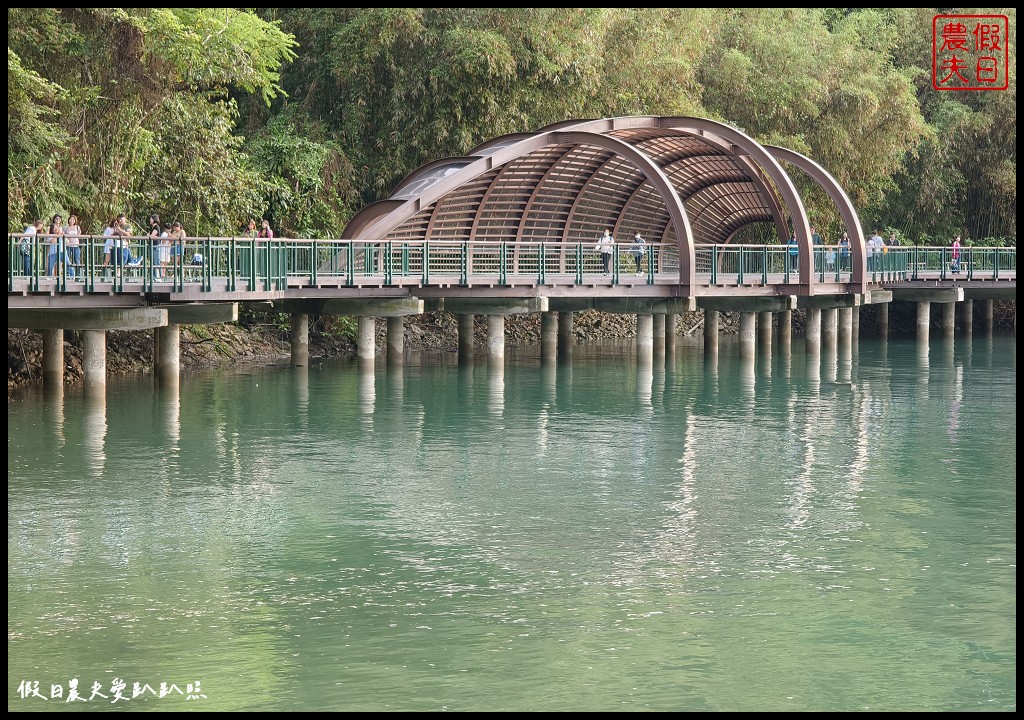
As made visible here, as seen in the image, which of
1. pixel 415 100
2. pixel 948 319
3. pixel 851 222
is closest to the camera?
pixel 851 222

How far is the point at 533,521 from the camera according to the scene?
18.7 metres

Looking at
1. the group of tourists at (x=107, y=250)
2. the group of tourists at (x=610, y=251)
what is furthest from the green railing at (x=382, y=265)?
the group of tourists at (x=610, y=251)

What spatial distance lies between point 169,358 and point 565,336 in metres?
14.9

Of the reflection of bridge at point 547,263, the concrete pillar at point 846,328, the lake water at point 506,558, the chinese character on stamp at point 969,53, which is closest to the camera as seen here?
the lake water at point 506,558

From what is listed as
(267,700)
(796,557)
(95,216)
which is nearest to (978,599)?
(796,557)

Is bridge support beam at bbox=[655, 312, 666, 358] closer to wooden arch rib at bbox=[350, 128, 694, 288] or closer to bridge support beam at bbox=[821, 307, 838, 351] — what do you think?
bridge support beam at bbox=[821, 307, 838, 351]

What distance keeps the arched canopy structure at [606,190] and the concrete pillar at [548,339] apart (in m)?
2.34

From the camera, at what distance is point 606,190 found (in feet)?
150

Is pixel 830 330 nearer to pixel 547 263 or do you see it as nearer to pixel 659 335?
pixel 659 335

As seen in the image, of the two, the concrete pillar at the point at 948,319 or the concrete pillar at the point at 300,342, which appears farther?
the concrete pillar at the point at 948,319

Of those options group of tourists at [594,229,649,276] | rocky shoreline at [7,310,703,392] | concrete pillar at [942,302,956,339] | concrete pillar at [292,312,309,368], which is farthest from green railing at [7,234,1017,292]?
rocky shoreline at [7,310,703,392]

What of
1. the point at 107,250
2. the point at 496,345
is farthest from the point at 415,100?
the point at 107,250

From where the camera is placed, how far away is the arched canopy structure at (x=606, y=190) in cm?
3712

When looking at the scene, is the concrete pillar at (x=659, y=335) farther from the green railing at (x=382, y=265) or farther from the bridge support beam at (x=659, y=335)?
the green railing at (x=382, y=265)
